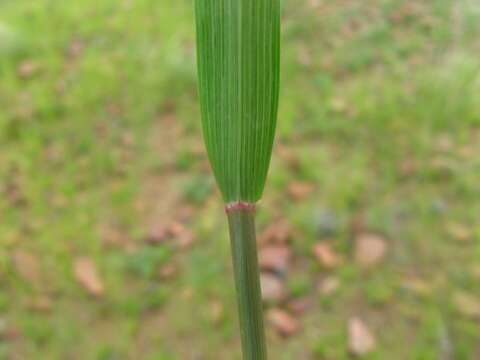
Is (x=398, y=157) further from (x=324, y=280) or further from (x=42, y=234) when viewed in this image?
(x=42, y=234)

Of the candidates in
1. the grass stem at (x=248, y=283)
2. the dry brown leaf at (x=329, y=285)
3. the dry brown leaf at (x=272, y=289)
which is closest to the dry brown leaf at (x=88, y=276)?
the dry brown leaf at (x=272, y=289)

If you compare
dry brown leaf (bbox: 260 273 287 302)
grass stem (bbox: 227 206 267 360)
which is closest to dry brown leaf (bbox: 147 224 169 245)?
dry brown leaf (bbox: 260 273 287 302)

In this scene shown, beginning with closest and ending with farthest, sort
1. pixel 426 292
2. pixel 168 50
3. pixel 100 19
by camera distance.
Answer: pixel 426 292, pixel 168 50, pixel 100 19

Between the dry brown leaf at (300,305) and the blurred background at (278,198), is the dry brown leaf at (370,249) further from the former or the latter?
the dry brown leaf at (300,305)

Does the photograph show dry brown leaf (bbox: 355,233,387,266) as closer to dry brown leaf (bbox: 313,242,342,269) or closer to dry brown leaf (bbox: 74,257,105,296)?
dry brown leaf (bbox: 313,242,342,269)

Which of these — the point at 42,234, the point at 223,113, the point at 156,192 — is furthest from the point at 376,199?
the point at 223,113

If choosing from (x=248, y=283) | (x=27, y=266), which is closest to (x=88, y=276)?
(x=27, y=266)
